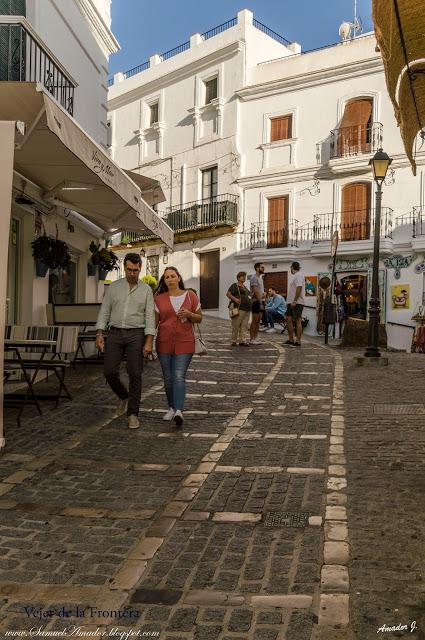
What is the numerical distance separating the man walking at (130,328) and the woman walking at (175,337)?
0.18 meters

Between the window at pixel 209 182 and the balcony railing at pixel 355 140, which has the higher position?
the balcony railing at pixel 355 140

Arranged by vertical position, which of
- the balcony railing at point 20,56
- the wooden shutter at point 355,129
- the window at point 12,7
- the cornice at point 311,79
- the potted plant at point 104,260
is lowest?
the potted plant at point 104,260

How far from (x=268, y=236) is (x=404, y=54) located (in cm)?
2581

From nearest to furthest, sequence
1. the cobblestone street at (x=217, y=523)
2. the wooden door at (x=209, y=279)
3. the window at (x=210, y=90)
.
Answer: the cobblestone street at (x=217, y=523), the wooden door at (x=209, y=279), the window at (x=210, y=90)

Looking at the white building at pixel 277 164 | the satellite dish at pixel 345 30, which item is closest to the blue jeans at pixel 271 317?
the white building at pixel 277 164

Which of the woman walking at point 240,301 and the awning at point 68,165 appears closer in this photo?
the awning at point 68,165

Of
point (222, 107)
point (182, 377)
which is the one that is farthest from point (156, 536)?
point (222, 107)

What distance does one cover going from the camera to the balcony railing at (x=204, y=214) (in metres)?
29.4

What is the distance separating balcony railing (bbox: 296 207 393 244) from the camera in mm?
25889

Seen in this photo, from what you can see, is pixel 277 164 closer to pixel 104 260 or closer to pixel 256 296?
pixel 256 296

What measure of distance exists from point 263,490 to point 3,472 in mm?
1971

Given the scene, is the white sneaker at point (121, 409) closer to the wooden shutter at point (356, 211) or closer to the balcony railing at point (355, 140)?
the wooden shutter at point (356, 211)

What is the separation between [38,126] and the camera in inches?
292

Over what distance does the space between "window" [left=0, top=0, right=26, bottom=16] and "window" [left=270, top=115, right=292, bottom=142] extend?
18875 millimetres
